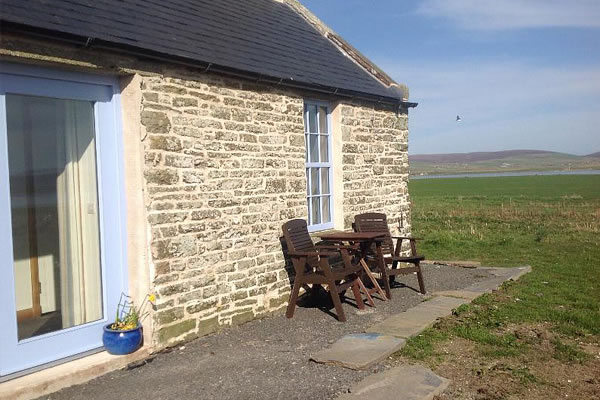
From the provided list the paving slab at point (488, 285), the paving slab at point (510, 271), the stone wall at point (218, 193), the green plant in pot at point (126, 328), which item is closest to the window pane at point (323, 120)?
the stone wall at point (218, 193)

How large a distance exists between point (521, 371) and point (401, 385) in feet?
4.03

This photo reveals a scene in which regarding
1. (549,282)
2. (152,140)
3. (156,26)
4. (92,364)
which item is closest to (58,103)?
(152,140)

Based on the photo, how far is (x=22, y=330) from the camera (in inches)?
184

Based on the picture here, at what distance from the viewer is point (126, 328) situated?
5227 millimetres

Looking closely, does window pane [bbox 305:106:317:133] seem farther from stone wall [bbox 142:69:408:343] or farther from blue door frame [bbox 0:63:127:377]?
blue door frame [bbox 0:63:127:377]

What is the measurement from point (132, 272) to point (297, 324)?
6.73 ft

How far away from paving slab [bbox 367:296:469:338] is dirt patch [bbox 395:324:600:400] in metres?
0.45

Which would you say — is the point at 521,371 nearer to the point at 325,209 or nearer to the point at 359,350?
the point at 359,350

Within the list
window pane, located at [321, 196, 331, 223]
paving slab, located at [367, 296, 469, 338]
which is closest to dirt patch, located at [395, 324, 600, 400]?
paving slab, located at [367, 296, 469, 338]

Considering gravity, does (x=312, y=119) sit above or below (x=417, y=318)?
above

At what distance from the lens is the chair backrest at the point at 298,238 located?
676cm

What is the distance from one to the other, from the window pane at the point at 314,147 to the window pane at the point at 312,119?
0.34ft

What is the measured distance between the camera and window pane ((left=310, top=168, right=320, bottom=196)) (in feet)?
27.5

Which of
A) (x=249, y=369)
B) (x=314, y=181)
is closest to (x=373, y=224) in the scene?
(x=314, y=181)
